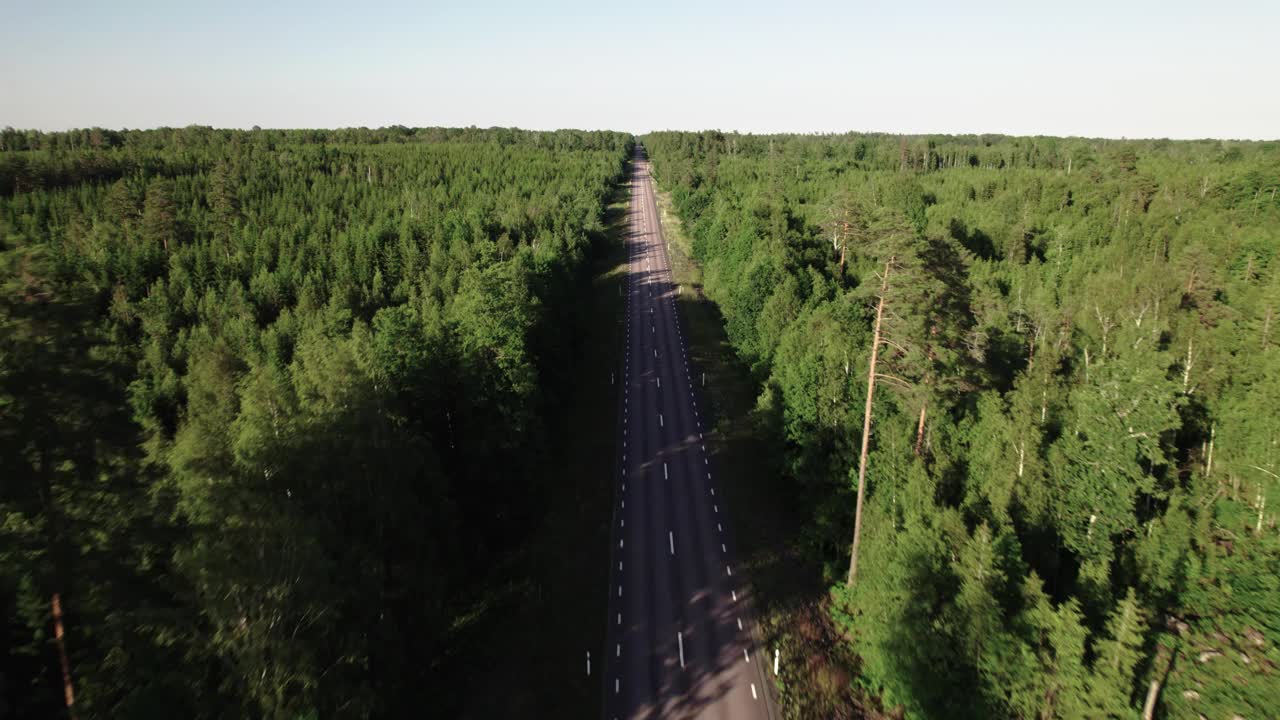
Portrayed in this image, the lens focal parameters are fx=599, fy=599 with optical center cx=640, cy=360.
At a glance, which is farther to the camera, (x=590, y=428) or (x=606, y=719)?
(x=590, y=428)

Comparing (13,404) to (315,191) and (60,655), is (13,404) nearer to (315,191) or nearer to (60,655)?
(60,655)

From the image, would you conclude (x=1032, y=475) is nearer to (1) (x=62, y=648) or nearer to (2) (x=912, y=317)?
(2) (x=912, y=317)

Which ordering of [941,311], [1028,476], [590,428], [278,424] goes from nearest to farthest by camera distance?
[278,424] < [1028,476] < [941,311] < [590,428]

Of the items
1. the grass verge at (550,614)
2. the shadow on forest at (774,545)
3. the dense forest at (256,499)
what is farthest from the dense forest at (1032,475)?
the dense forest at (256,499)

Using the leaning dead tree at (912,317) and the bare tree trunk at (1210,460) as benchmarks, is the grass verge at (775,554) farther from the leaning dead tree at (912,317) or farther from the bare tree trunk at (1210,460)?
the bare tree trunk at (1210,460)

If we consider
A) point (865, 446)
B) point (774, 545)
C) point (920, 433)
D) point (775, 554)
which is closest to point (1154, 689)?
point (865, 446)

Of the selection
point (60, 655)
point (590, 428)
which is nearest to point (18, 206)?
point (590, 428)

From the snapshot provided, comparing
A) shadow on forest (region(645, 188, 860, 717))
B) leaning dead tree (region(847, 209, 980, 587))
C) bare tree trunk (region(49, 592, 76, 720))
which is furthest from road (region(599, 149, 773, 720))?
bare tree trunk (region(49, 592, 76, 720))
